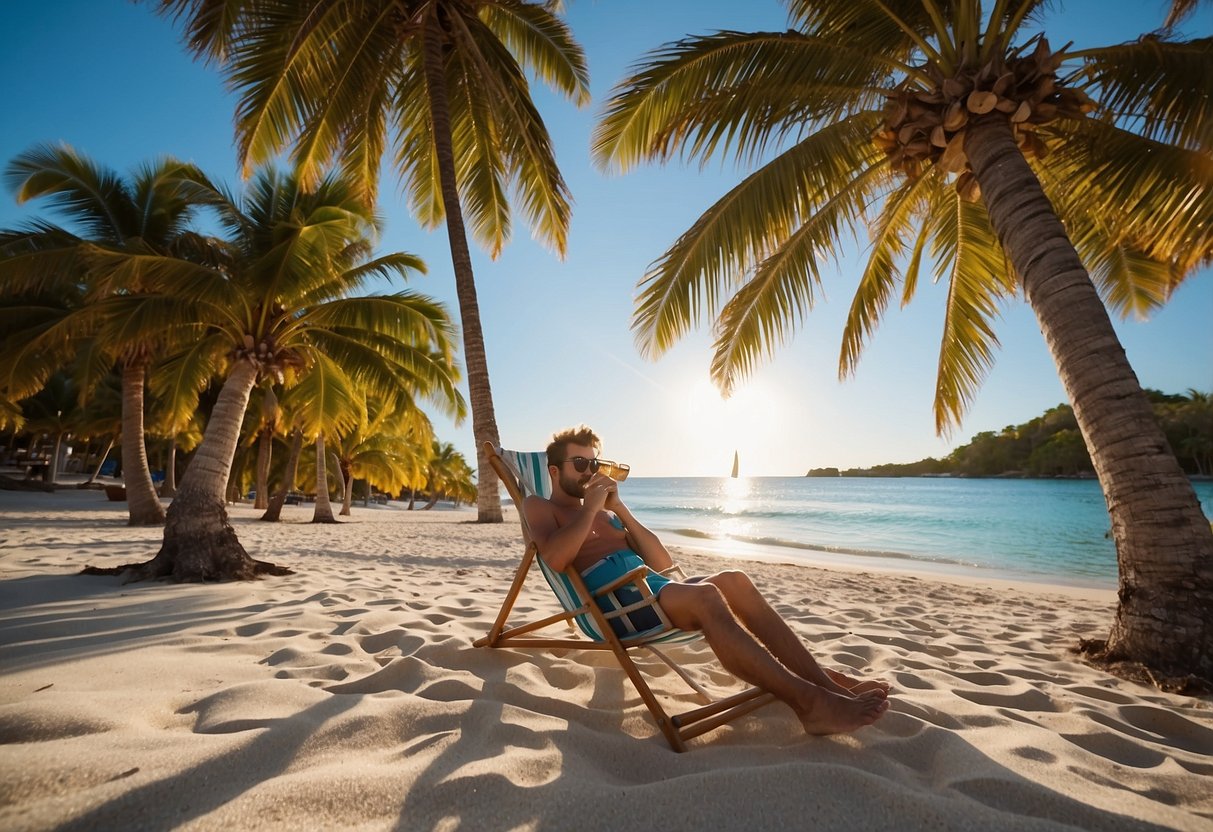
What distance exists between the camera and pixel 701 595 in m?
1.99

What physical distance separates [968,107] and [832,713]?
13.4 feet

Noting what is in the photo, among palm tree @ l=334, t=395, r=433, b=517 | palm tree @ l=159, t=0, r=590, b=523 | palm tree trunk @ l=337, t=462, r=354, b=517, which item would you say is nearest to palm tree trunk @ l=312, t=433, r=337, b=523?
palm tree @ l=334, t=395, r=433, b=517

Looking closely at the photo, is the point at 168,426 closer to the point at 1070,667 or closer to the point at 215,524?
the point at 215,524

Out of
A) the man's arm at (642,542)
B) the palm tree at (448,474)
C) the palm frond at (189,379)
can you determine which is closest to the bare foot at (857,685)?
the man's arm at (642,542)

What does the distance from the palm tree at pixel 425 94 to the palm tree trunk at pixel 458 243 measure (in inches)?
0.7

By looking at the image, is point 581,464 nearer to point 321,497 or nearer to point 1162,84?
point 1162,84

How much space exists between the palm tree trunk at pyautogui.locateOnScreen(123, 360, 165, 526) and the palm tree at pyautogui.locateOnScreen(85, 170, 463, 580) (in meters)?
0.58

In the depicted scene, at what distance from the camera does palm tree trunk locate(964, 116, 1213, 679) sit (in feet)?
8.81

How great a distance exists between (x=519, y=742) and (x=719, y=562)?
6.85m

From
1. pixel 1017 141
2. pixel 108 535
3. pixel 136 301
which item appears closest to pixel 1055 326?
pixel 1017 141

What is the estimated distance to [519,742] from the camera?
1710 mm

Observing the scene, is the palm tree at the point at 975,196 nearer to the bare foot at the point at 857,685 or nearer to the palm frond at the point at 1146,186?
the palm frond at the point at 1146,186

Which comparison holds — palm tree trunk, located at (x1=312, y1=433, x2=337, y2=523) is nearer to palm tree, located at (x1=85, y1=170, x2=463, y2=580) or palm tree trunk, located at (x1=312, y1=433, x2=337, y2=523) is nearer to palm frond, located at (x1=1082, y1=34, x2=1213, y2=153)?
palm tree, located at (x1=85, y1=170, x2=463, y2=580)

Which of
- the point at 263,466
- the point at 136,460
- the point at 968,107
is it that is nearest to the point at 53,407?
the point at 263,466
